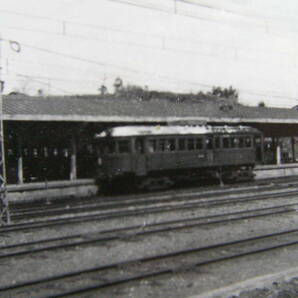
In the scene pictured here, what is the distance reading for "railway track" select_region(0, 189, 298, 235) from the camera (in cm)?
1115

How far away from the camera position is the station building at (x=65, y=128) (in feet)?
62.0

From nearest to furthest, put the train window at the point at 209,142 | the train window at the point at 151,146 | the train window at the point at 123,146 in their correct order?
the train window at the point at 123,146 < the train window at the point at 151,146 < the train window at the point at 209,142

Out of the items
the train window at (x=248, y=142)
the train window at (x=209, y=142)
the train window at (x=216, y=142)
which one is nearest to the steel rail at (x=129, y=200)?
the train window at (x=209, y=142)

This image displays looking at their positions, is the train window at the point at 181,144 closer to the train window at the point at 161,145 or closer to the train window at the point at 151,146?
the train window at the point at 161,145

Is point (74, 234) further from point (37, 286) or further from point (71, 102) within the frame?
point (71, 102)

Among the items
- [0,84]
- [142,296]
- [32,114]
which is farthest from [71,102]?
[142,296]

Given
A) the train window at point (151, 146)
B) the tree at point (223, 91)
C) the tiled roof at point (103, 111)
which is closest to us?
the train window at point (151, 146)

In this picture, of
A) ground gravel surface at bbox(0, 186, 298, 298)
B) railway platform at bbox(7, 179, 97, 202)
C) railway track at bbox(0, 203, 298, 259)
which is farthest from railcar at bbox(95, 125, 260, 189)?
railway track at bbox(0, 203, 298, 259)

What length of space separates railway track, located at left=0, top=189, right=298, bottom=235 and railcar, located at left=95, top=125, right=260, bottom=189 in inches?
113

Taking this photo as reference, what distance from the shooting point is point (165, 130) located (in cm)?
1844

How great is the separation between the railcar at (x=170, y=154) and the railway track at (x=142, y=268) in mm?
9418

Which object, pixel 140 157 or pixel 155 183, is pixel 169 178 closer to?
pixel 155 183

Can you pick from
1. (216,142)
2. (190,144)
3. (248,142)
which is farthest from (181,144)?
(248,142)

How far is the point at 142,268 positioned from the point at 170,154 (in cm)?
1155
